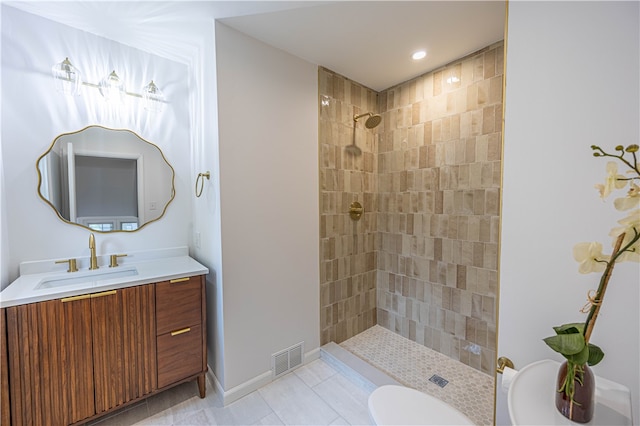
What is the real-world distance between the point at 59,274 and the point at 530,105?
2.76 m

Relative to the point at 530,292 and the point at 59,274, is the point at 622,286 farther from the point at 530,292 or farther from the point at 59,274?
the point at 59,274

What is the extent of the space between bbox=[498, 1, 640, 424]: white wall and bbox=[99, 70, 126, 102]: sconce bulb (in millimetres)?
2414

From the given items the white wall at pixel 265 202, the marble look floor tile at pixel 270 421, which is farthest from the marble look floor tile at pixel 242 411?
the white wall at pixel 265 202

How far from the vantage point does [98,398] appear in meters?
1.42

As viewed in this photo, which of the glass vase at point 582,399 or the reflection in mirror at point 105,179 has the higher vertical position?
the reflection in mirror at point 105,179

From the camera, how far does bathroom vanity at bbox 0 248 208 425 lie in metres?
1.24

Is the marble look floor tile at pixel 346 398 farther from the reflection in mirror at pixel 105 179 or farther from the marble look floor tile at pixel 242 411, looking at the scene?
the reflection in mirror at pixel 105 179

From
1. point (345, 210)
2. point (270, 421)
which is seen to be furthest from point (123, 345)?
point (345, 210)

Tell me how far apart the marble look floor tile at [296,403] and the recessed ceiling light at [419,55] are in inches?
105

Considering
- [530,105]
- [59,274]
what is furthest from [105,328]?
[530,105]

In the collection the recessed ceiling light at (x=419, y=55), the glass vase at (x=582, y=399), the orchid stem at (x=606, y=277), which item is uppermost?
the recessed ceiling light at (x=419, y=55)

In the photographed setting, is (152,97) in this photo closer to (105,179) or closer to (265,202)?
(105,179)

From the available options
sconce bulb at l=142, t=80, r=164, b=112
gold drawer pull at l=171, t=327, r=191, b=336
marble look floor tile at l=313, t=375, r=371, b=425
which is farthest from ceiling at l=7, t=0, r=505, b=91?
marble look floor tile at l=313, t=375, r=371, b=425

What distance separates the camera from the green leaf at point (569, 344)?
2.08ft
